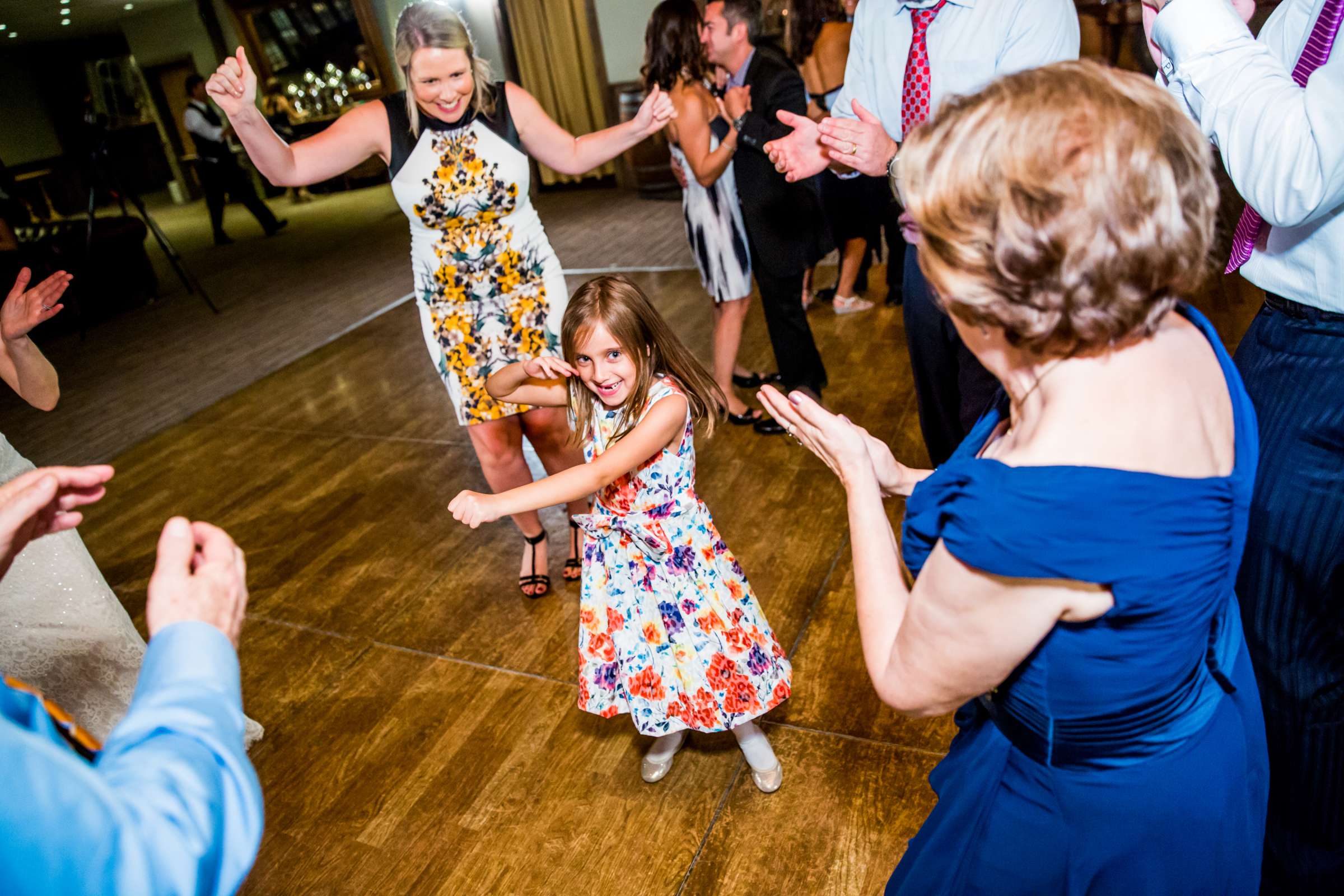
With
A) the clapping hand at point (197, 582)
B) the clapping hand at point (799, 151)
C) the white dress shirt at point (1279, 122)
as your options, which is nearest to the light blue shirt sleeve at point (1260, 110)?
the white dress shirt at point (1279, 122)

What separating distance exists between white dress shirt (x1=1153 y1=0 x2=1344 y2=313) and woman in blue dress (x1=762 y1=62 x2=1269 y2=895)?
291 mm

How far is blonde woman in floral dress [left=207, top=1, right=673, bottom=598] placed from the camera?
2271 mm

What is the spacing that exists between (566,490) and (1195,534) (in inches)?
Result: 42.4

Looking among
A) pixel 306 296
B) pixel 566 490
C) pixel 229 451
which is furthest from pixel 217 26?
pixel 566 490

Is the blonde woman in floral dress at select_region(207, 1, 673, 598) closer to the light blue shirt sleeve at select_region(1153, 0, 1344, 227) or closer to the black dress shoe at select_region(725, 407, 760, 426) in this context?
the black dress shoe at select_region(725, 407, 760, 426)

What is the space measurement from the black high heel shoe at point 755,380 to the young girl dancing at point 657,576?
78.0 inches

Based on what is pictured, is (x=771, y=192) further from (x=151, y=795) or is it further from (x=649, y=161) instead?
(x=649, y=161)

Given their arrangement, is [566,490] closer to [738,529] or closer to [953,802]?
[953,802]

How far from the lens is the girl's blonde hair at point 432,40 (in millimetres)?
2215

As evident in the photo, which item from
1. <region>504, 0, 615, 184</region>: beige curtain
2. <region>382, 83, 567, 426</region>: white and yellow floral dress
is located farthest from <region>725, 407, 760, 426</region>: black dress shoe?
<region>504, 0, 615, 184</region>: beige curtain

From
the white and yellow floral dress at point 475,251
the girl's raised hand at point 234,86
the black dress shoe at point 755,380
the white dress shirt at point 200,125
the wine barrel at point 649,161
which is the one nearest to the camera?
the girl's raised hand at point 234,86

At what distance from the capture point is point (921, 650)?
91 cm

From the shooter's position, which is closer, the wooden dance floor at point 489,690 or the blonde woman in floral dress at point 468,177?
the wooden dance floor at point 489,690

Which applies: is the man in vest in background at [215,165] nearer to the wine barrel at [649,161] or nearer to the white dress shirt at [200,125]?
the white dress shirt at [200,125]
